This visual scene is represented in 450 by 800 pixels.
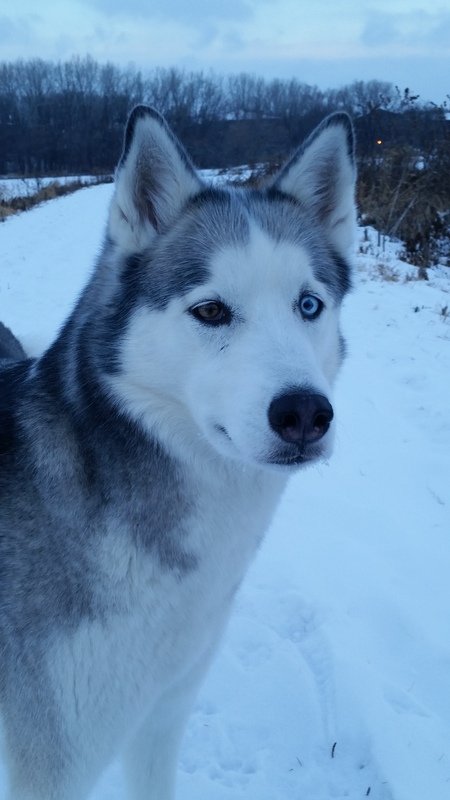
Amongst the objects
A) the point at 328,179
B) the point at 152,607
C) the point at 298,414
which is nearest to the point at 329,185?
the point at 328,179

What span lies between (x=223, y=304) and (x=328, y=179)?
85 centimetres

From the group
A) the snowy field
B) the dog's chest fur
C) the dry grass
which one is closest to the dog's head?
the dog's chest fur

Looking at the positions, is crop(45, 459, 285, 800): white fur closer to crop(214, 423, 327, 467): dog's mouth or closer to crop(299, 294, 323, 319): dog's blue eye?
crop(214, 423, 327, 467): dog's mouth

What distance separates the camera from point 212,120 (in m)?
80.2

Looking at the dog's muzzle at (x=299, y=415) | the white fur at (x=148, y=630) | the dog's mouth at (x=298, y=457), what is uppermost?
the dog's muzzle at (x=299, y=415)

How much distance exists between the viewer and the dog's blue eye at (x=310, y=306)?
1979mm

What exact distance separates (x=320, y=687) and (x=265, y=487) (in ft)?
4.49

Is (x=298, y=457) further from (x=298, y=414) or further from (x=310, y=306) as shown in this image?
(x=310, y=306)

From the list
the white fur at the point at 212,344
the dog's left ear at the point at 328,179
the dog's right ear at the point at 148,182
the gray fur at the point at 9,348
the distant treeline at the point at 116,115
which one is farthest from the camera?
the distant treeline at the point at 116,115

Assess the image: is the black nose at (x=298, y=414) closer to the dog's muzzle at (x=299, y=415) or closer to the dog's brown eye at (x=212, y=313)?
the dog's muzzle at (x=299, y=415)

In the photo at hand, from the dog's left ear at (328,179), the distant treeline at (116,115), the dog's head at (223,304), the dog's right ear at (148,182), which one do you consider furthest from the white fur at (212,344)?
the distant treeline at (116,115)

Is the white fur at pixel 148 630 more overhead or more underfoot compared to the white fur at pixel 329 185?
more underfoot

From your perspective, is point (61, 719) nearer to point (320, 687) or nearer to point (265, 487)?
point (265, 487)

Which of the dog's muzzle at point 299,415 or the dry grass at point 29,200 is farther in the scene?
the dry grass at point 29,200
